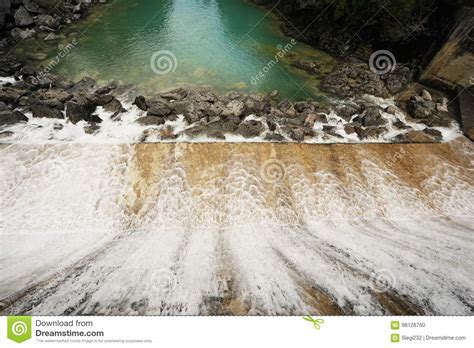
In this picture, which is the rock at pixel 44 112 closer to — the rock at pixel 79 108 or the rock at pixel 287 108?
the rock at pixel 79 108

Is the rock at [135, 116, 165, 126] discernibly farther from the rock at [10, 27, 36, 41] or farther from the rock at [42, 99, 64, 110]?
the rock at [10, 27, 36, 41]

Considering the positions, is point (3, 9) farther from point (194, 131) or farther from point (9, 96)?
point (194, 131)

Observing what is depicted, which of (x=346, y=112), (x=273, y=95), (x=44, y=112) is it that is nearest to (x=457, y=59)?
(x=346, y=112)

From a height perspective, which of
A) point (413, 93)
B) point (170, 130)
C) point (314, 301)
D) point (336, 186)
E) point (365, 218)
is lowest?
point (314, 301)

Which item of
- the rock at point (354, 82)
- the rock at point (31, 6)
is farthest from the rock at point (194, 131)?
the rock at point (31, 6)

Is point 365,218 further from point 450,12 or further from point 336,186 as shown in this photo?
point 450,12

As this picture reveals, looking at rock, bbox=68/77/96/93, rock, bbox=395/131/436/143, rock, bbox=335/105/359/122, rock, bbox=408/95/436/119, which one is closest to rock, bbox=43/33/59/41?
rock, bbox=68/77/96/93
